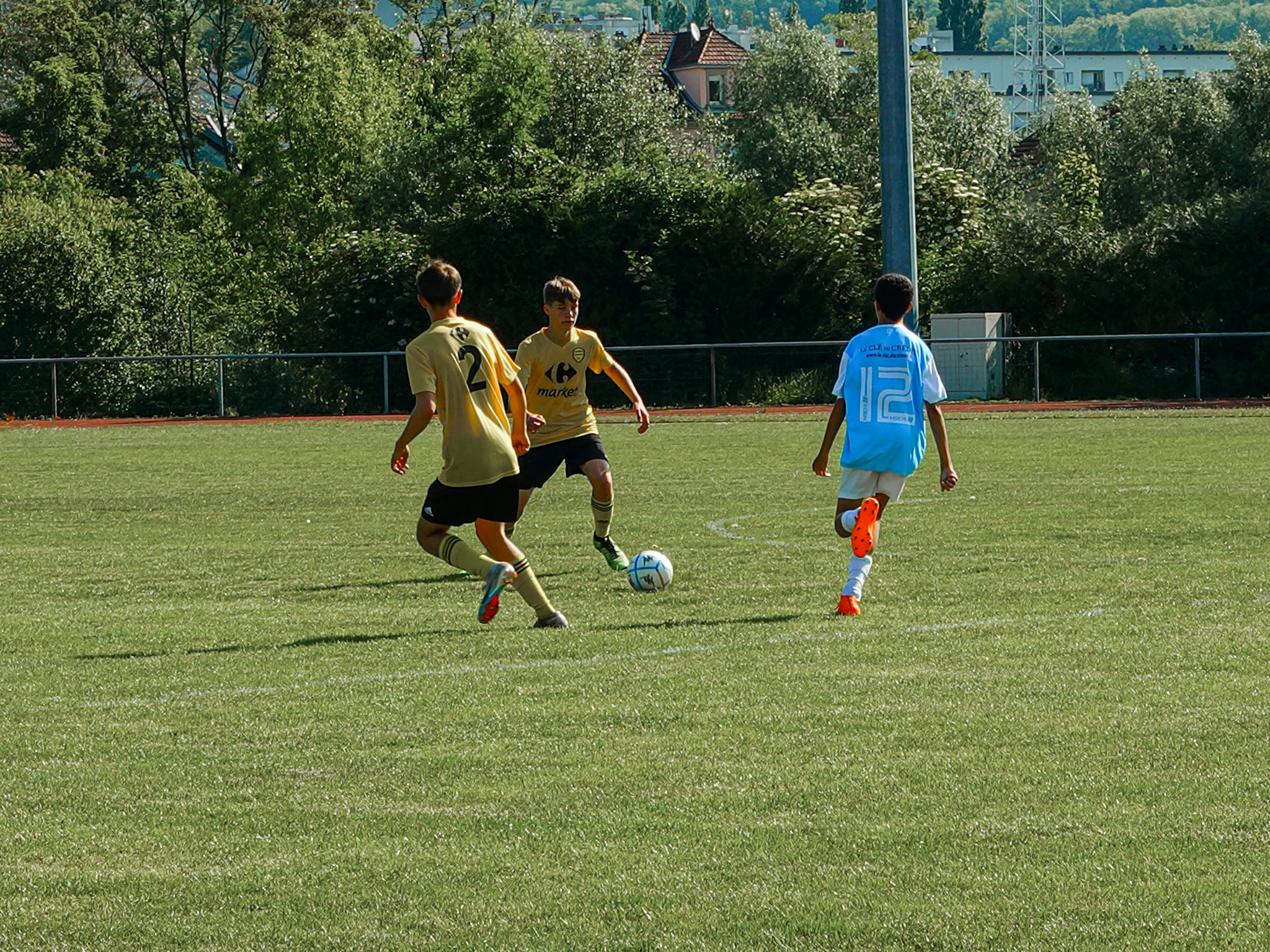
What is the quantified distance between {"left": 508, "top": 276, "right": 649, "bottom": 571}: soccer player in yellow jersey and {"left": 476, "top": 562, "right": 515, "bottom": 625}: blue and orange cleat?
277cm

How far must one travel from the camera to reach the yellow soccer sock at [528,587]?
8.69 m

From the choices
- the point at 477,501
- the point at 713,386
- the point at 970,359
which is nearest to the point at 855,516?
the point at 477,501

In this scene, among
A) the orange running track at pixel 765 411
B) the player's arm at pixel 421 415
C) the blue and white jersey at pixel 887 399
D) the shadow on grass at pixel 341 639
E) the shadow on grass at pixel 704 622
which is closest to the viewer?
the player's arm at pixel 421 415

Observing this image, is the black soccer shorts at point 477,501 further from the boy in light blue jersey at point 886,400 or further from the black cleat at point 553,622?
the boy in light blue jersey at point 886,400

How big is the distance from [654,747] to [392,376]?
98.7ft

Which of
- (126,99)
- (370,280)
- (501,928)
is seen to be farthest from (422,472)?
(126,99)

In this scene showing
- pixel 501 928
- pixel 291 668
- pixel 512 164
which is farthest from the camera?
pixel 512 164

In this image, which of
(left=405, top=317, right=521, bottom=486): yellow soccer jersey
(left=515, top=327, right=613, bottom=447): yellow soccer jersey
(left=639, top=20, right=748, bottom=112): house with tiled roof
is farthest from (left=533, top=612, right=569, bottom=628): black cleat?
(left=639, top=20, right=748, bottom=112): house with tiled roof

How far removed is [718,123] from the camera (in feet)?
210

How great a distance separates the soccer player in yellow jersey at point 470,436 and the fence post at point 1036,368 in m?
25.6

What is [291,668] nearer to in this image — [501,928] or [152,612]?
[152,612]

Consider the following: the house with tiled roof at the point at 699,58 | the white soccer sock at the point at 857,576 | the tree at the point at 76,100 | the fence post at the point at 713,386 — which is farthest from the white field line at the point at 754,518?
the house with tiled roof at the point at 699,58

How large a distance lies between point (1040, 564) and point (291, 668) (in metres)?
5.10

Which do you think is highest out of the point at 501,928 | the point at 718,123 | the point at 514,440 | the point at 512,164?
the point at 718,123
